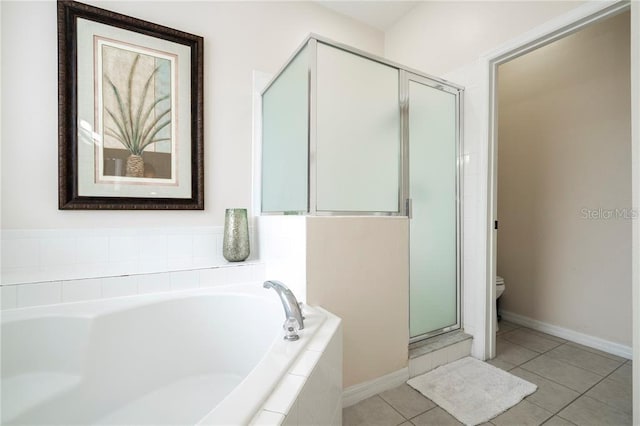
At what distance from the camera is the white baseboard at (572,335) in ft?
6.13

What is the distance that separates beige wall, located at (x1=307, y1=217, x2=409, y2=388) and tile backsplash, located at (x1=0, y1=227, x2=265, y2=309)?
565mm

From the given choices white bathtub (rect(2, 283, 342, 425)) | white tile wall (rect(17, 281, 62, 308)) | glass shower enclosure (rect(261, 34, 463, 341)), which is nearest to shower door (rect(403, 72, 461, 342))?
glass shower enclosure (rect(261, 34, 463, 341))

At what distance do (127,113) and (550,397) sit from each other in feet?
9.02

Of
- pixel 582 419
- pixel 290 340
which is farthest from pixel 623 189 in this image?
pixel 290 340

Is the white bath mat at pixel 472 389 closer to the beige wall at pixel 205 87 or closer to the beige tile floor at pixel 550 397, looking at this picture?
the beige tile floor at pixel 550 397

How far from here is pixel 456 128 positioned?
1960 mm

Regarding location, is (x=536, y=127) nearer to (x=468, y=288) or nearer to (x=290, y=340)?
(x=468, y=288)

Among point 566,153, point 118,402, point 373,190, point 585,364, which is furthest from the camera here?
point 566,153

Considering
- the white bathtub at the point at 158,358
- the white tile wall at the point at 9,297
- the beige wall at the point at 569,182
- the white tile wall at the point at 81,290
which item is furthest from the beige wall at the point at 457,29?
the white tile wall at the point at 9,297

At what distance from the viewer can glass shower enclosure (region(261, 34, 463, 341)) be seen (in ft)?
4.53

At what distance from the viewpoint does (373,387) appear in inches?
56.7

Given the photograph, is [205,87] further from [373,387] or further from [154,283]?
[373,387]

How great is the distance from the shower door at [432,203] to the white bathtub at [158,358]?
0.88 meters

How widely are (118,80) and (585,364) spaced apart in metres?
3.31
